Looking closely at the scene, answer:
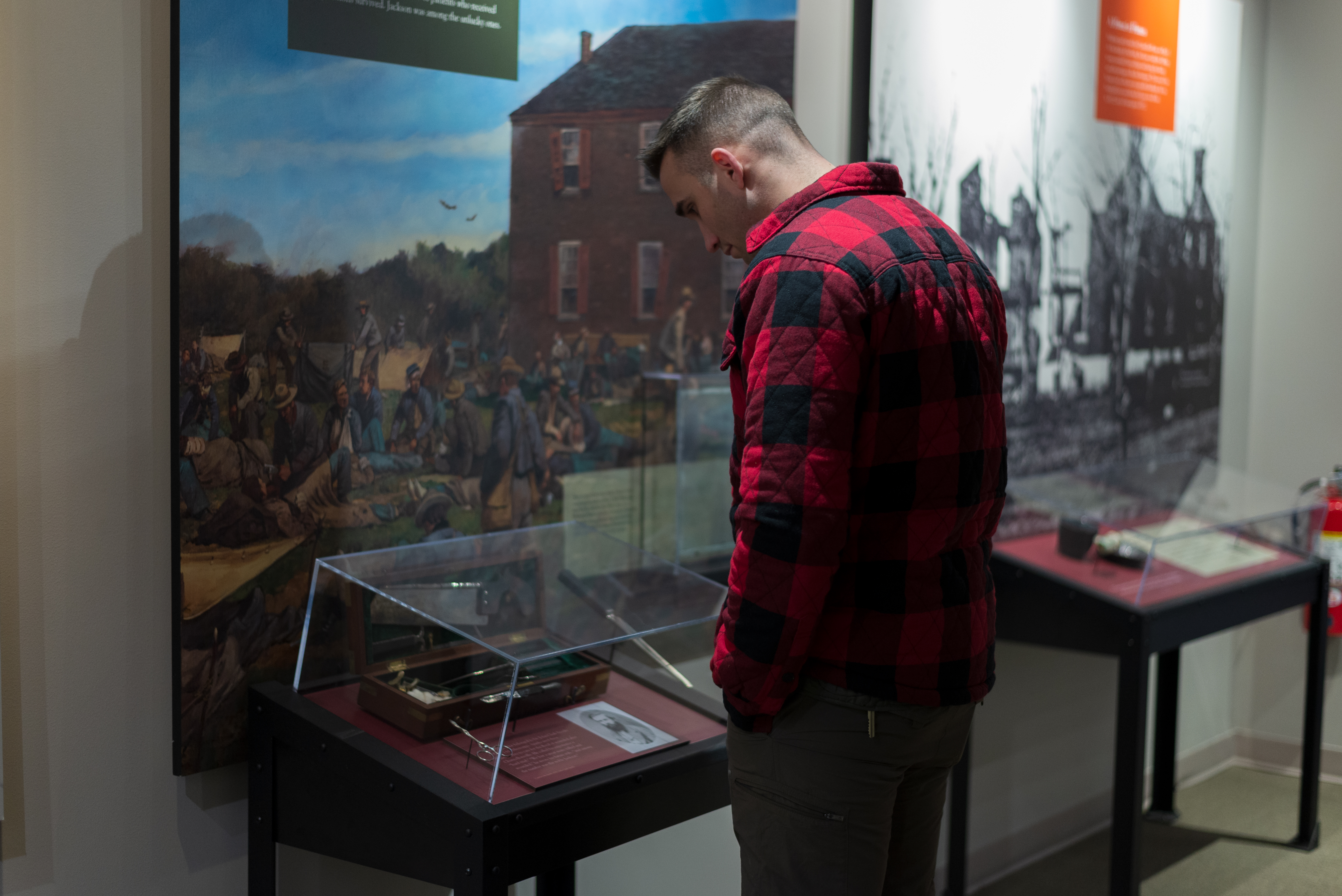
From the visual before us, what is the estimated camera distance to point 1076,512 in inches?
136

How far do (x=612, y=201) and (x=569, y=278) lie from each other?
21 cm

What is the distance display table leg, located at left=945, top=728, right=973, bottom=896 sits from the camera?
3559 millimetres

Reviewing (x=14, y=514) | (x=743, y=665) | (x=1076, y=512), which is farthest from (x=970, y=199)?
(x=14, y=514)

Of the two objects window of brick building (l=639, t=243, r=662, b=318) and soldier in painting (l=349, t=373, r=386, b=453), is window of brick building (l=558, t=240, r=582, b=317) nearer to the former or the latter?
window of brick building (l=639, t=243, r=662, b=318)

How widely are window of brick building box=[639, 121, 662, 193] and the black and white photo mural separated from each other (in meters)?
0.79

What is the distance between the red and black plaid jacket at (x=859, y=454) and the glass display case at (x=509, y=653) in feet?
1.26

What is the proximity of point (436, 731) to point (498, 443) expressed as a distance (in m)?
0.74

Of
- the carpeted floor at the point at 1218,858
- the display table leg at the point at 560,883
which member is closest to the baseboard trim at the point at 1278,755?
the carpeted floor at the point at 1218,858

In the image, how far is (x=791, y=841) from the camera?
1.62 metres

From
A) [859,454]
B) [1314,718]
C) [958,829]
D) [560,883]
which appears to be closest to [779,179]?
[859,454]

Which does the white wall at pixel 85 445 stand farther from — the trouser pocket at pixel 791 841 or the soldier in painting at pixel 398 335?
the trouser pocket at pixel 791 841

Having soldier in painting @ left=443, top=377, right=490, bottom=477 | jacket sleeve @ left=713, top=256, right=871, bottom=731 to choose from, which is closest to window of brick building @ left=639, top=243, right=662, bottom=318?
soldier in painting @ left=443, top=377, right=490, bottom=477

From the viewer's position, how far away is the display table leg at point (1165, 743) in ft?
14.0

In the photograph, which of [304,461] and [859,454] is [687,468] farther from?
[859,454]
